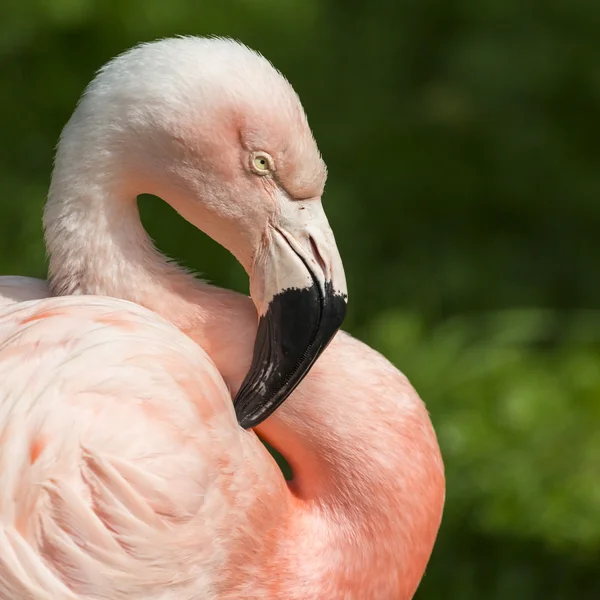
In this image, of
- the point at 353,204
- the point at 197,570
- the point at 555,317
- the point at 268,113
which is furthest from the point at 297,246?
the point at 353,204

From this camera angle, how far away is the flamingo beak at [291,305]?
2131 millimetres

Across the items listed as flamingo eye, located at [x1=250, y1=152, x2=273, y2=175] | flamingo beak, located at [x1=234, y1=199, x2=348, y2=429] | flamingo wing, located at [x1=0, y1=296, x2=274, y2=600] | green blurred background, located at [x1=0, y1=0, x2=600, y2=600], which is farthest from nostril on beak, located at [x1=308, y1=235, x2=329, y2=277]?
green blurred background, located at [x1=0, y1=0, x2=600, y2=600]

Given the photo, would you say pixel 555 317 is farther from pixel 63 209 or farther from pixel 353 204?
pixel 63 209

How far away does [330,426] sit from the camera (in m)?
2.27

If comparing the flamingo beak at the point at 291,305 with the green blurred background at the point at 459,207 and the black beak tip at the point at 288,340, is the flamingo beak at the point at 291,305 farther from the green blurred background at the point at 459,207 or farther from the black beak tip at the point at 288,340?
the green blurred background at the point at 459,207

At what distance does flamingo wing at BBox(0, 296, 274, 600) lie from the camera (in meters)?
1.98

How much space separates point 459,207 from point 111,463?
11.6 ft

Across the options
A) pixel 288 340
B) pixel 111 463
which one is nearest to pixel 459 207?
pixel 288 340

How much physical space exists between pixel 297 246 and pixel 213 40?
43 cm

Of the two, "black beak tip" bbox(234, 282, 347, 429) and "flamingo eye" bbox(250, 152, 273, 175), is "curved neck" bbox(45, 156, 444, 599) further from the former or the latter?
"flamingo eye" bbox(250, 152, 273, 175)

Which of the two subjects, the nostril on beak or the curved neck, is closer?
the nostril on beak

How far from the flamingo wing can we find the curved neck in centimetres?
12

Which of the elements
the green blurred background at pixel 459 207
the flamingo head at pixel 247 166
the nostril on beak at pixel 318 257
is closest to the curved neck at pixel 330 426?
the flamingo head at pixel 247 166

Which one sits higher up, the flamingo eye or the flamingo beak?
the flamingo eye
